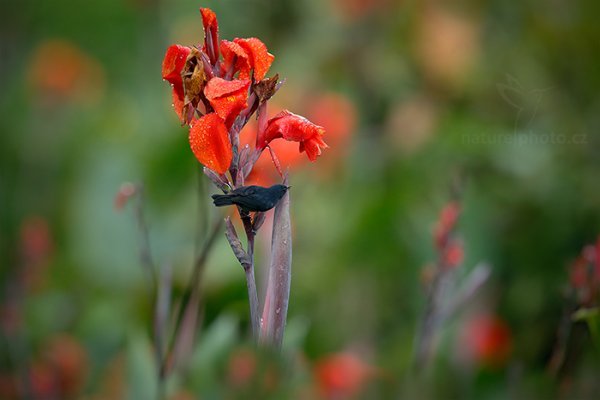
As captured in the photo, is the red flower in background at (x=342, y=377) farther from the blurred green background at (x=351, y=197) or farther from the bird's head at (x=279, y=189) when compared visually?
the bird's head at (x=279, y=189)

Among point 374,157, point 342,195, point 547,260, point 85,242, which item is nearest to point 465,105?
point 374,157

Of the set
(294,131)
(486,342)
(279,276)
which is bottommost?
(486,342)

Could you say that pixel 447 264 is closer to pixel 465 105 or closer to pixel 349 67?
pixel 465 105

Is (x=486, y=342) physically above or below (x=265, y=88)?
below

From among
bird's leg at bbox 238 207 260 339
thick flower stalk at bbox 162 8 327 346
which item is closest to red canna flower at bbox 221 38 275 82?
thick flower stalk at bbox 162 8 327 346

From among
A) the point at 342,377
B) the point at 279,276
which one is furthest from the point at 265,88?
the point at 342,377

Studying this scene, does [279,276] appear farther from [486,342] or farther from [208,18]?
[486,342]

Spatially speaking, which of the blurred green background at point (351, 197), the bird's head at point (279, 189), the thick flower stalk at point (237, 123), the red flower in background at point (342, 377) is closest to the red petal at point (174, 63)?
the thick flower stalk at point (237, 123)

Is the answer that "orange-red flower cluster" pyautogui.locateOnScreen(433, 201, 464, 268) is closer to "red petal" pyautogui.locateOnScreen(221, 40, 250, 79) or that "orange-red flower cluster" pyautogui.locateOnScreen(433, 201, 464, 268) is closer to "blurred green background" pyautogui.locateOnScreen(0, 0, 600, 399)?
"blurred green background" pyautogui.locateOnScreen(0, 0, 600, 399)
